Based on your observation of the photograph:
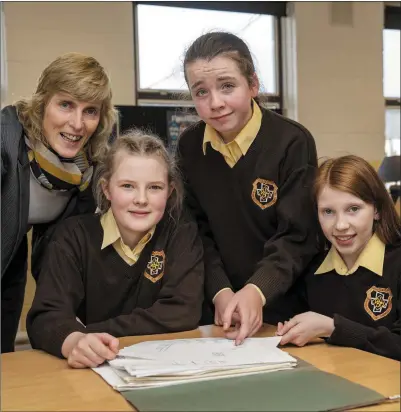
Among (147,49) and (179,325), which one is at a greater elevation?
(147,49)

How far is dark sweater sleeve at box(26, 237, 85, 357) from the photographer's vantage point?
1189 mm

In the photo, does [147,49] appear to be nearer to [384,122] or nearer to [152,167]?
[384,122]

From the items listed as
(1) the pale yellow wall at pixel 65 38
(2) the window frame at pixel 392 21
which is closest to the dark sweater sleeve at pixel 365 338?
(1) the pale yellow wall at pixel 65 38

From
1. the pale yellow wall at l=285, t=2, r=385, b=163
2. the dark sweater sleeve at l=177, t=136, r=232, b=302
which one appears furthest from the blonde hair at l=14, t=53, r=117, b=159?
the pale yellow wall at l=285, t=2, r=385, b=163

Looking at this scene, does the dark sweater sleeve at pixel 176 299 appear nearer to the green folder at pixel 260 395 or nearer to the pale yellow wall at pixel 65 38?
the green folder at pixel 260 395

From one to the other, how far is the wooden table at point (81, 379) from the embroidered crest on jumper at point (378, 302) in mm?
313

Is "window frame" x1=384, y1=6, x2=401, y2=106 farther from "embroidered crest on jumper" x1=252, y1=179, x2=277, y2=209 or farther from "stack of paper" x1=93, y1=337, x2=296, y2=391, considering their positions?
"stack of paper" x1=93, y1=337, x2=296, y2=391

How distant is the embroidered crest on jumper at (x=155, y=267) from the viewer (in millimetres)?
1475

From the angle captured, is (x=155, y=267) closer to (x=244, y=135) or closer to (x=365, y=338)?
(x=244, y=135)

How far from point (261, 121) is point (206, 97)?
0.21 meters

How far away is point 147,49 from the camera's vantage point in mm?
4477

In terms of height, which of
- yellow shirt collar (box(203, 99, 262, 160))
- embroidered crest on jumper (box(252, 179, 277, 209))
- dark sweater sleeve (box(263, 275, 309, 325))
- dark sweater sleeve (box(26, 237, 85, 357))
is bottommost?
dark sweater sleeve (box(263, 275, 309, 325))

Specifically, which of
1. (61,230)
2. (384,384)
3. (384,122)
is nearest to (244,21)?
(384,122)

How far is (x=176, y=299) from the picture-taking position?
4.54ft
